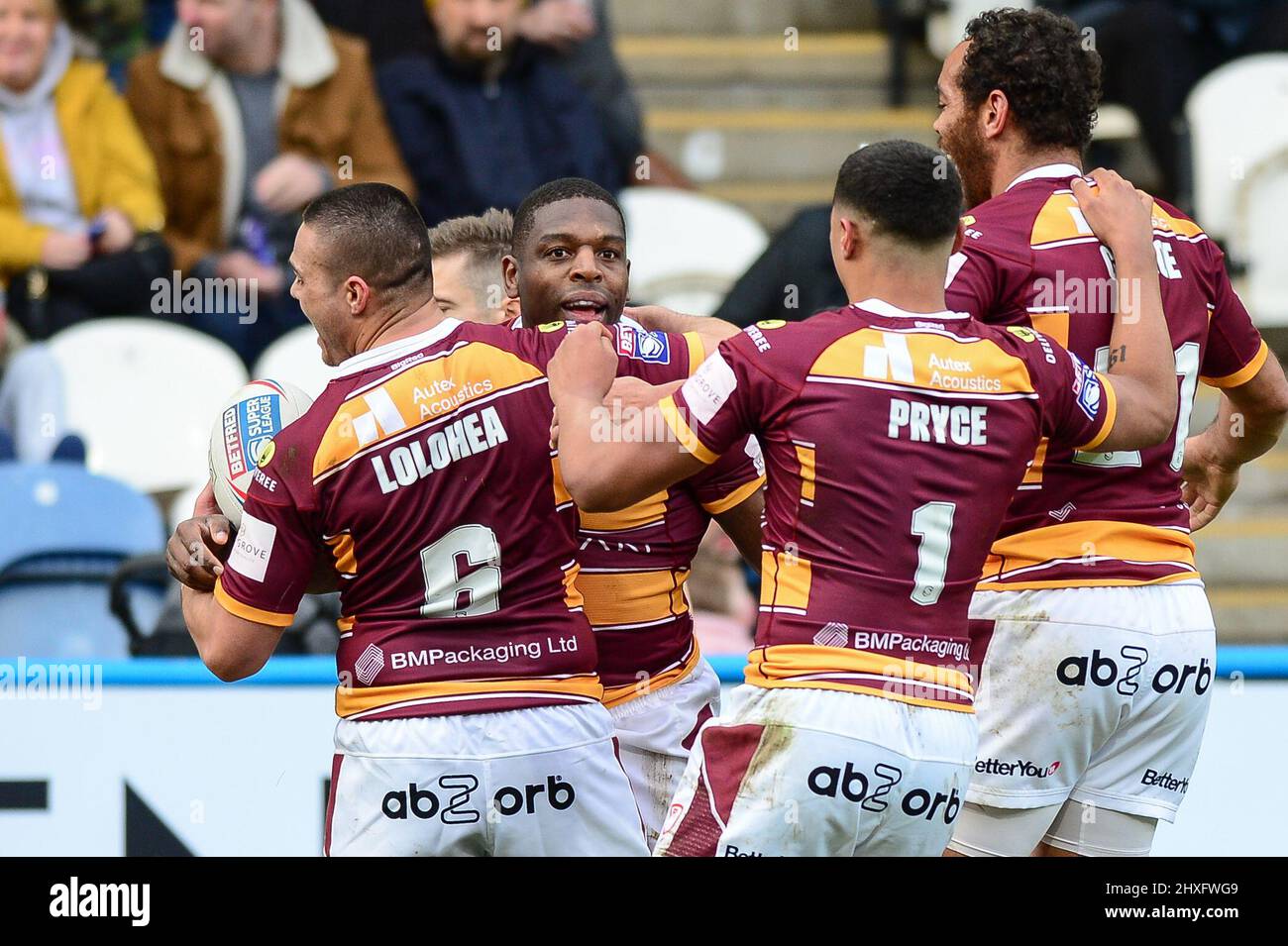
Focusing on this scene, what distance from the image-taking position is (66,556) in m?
6.84

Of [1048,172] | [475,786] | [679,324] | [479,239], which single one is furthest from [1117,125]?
[475,786]

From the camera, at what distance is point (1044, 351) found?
3.48 meters

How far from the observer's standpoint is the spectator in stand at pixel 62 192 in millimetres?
7914

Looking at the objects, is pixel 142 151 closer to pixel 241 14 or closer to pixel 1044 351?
pixel 241 14

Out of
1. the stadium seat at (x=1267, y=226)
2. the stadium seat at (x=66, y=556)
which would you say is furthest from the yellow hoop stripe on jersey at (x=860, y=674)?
the stadium seat at (x=1267, y=226)

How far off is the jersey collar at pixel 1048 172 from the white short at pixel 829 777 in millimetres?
1312

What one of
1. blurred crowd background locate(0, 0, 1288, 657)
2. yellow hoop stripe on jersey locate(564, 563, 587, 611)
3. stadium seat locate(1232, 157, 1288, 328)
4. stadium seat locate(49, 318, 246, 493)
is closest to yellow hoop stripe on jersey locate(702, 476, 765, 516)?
yellow hoop stripe on jersey locate(564, 563, 587, 611)

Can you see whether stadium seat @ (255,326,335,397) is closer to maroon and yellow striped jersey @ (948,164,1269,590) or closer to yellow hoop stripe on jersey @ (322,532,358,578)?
yellow hoop stripe on jersey @ (322,532,358,578)

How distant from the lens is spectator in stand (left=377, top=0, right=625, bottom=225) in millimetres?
8297

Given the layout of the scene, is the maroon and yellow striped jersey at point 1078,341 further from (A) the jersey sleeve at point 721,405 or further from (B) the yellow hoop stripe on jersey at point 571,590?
(B) the yellow hoop stripe on jersey at point 571,590

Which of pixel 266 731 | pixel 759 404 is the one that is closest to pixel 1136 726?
pixel 759 404

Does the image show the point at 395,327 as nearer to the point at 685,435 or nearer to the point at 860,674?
the point at 685,435

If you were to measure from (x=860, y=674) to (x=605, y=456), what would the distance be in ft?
2.12

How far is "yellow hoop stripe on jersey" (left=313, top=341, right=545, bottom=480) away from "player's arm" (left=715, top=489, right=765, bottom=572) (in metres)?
0.81
